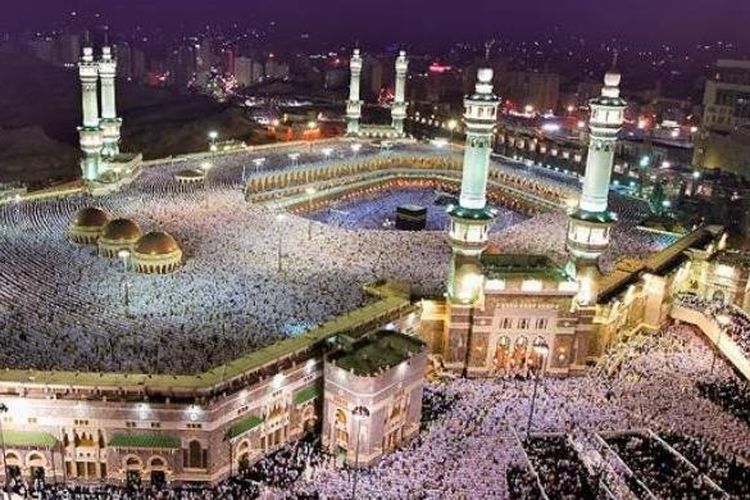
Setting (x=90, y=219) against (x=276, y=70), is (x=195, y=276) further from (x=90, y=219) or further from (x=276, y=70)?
(x=276, y=70)

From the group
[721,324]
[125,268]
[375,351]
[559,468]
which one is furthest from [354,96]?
[559,468]

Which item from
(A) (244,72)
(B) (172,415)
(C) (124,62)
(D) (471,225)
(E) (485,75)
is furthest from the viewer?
(A) (244,72)

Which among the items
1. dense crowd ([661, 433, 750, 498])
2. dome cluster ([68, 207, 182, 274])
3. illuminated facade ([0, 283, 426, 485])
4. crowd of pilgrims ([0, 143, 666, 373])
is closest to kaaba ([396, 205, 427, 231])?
crowd of pilgrims ([0, 143, 666, 373])

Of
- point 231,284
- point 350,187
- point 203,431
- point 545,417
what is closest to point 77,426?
point 203,431

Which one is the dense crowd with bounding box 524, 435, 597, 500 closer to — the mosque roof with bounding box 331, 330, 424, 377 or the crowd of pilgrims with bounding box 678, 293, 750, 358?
the mosque roof with bounding box 331, 330, 424, 377

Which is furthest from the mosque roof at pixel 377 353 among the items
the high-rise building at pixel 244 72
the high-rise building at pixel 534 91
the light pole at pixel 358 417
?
the high-rise building at pixel 244 72

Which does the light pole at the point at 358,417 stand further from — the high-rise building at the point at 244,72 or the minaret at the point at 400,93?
the high-rise building at the point at 244,72

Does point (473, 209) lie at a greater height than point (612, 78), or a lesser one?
lesser
